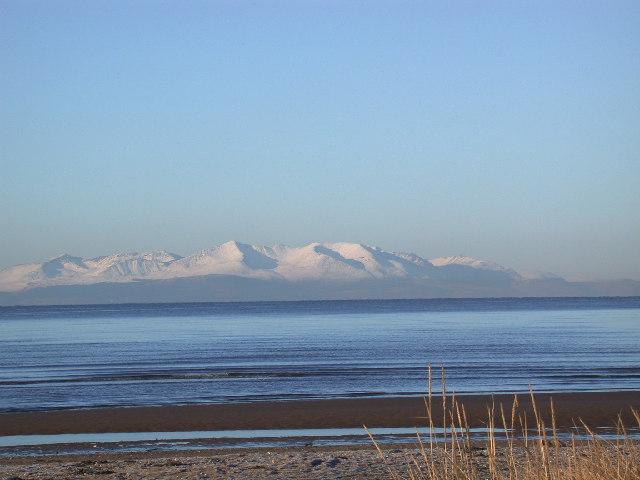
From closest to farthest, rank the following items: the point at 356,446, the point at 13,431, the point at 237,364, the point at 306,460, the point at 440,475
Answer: the point at 440,475
the point at 306,460
the point at 356,446
the point at 13,431
the point at 237,364

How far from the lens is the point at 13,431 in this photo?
2156 cm

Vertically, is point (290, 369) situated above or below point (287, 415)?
above

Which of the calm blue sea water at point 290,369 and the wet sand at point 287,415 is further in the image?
the calm blue sea water at point 290,369

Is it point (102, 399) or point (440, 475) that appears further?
point (102, 399)

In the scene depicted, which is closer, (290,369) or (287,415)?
(287,415)

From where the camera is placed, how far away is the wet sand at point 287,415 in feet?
71.3

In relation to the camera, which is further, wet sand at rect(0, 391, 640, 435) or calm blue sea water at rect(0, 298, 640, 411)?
calm blue sea water at rect(0, 298, 640, 411)

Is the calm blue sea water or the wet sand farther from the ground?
the calm blue sea water

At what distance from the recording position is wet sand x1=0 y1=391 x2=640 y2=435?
855 inches

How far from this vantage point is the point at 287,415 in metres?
23.2

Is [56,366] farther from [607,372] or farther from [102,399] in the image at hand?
[607,372]

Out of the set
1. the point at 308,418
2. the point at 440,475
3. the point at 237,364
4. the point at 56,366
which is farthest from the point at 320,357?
the point at 440,475

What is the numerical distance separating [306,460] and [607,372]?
2112 centimetres

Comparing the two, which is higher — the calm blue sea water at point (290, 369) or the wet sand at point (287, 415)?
the calm blue sea water at point (290, 369)
